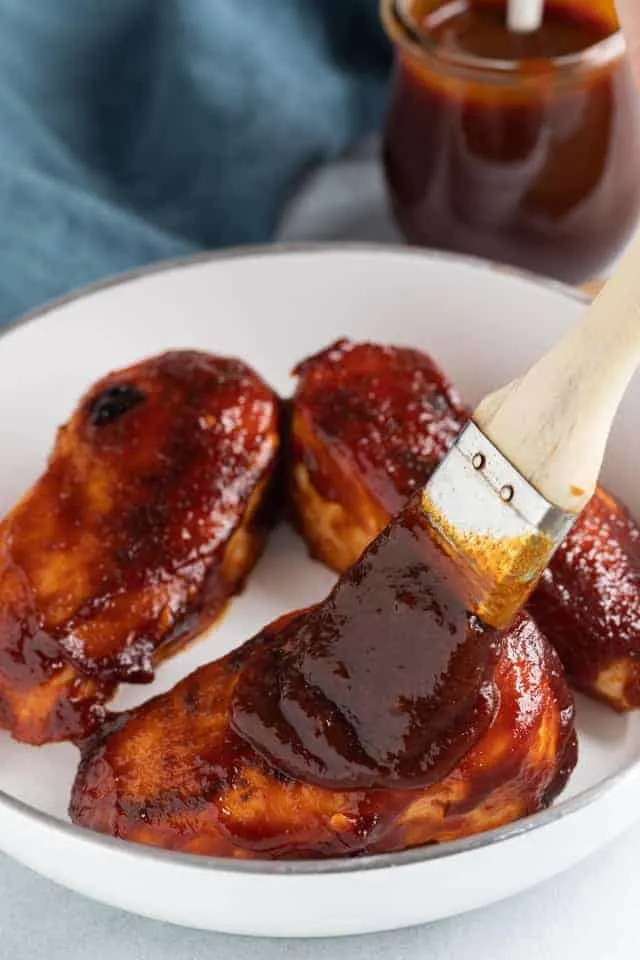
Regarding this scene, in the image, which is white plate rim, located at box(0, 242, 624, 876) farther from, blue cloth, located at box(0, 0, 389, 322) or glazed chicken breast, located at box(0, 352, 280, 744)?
blue cloth, located at box(0, 0, 389, 322)

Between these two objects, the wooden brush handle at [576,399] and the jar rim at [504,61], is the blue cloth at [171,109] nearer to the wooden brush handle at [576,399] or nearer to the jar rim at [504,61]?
the jar rim at [504,61]

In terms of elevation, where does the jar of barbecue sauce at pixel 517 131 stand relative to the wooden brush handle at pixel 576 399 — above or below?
below

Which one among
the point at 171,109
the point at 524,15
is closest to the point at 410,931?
the point at 524,15

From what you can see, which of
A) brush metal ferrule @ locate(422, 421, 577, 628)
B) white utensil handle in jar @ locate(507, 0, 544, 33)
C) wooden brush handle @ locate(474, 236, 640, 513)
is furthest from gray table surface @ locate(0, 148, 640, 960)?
white utensil handle in jar @ locate(507, 0, 544, 33)

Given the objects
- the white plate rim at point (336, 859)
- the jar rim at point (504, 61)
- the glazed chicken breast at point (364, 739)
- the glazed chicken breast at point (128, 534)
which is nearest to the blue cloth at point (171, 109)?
the jar rim at point (504, 61)

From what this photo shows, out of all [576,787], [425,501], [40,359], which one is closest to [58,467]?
[40,359]

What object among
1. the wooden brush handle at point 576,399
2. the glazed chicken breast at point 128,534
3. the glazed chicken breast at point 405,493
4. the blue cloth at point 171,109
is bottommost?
the blue cloth at point 171,109

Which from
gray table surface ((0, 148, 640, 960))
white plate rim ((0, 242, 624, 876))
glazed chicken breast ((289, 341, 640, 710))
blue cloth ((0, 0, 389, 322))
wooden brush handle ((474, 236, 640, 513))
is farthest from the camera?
blue cloth ((0, 0, 389, 322))
